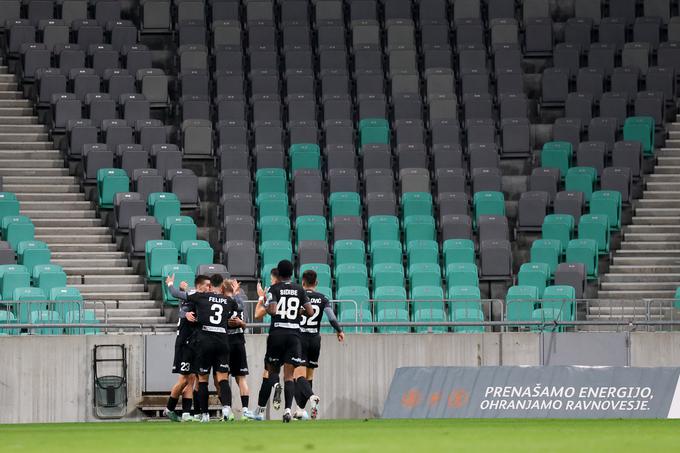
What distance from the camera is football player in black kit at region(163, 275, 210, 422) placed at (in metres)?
19.3

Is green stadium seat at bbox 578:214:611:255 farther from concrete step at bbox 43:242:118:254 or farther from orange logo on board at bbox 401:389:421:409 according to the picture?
concrete step at bbox 43:242:118:254

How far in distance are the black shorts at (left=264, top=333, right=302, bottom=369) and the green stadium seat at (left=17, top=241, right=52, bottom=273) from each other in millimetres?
8098

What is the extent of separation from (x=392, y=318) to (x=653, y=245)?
651cm

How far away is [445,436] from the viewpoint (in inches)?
539

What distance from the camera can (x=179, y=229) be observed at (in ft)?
87.8

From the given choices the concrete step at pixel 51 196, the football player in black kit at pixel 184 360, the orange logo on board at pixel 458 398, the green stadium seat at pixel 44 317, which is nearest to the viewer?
the football player in black kit at pixel 184 360

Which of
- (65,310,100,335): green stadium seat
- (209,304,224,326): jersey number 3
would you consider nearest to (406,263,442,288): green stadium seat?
(65,310,100,335): green stadium seat

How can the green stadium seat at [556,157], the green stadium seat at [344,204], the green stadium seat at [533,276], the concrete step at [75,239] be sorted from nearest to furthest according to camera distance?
the green stadium seat at [533,276] → the concrete step at [75,239] → the green stadium seat at [344,204] → the green stadium seat at [556,157]

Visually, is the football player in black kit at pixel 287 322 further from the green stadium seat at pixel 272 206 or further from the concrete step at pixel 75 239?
the concrete step at pixel 75 239

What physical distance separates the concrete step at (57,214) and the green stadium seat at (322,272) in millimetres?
5057

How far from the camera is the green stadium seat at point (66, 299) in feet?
73.2

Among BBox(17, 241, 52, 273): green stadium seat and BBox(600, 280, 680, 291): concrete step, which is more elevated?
BBox(17, 241, 52, 273): green stadium seat

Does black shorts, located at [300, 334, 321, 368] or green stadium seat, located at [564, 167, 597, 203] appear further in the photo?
green stadium seat, located at [564, 167, 597, 203]

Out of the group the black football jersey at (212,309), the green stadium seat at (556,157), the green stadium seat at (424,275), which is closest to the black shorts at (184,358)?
the black football jersey at (212,309)
